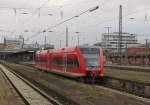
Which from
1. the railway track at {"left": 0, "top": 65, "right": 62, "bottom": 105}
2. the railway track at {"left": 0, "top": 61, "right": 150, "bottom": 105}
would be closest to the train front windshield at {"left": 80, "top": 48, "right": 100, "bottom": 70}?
the railway track at {"left": 0, "top": 61, "right": 150, "bottom": 105}

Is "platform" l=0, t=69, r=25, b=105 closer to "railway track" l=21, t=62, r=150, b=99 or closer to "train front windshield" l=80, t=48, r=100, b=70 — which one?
"railway track" l=21, t=62, r=150, b=99

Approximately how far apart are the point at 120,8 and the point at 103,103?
56116 mm

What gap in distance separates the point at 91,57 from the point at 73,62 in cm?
198

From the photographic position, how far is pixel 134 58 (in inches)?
4085

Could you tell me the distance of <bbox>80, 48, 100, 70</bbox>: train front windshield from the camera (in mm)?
32125

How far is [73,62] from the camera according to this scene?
33750mm

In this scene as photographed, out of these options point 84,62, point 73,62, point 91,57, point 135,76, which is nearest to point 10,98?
point 84,62

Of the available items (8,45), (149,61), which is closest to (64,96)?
(149,61)

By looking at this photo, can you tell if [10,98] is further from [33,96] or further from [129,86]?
[129,86]

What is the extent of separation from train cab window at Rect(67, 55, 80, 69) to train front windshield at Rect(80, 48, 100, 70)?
788 mm

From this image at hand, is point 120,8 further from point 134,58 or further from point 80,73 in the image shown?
point 80,73

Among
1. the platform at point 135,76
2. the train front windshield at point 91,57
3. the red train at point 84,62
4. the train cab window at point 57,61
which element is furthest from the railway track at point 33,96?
the train cab window at point 57,61

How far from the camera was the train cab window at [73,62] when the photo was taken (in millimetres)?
32688

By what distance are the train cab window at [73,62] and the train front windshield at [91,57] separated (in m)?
0.79
